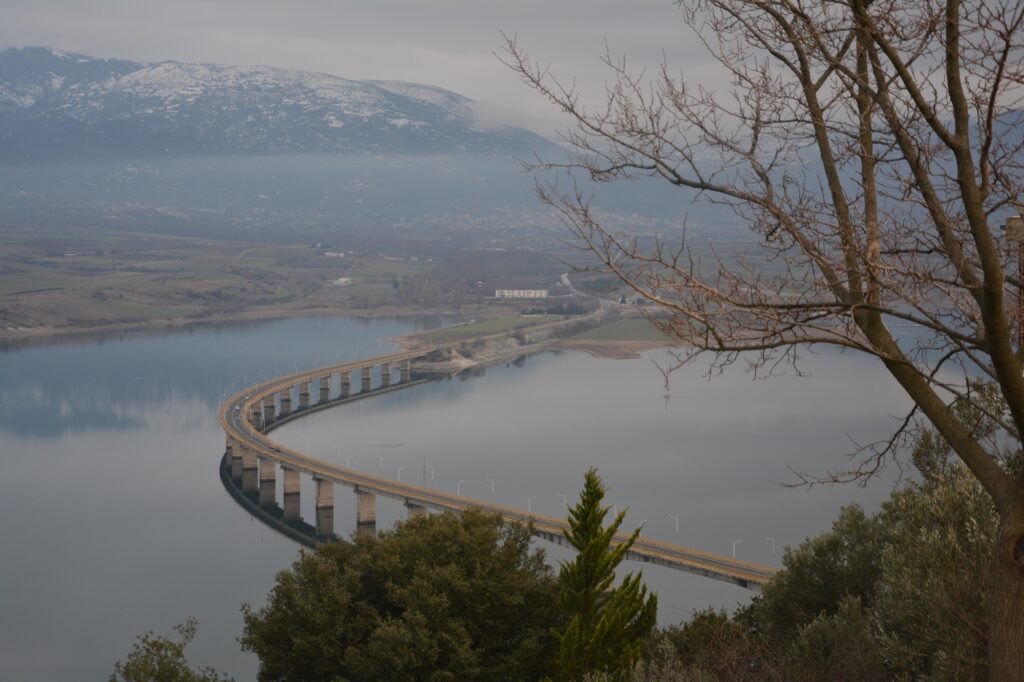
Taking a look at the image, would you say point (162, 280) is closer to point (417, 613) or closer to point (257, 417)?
point (257, 417)

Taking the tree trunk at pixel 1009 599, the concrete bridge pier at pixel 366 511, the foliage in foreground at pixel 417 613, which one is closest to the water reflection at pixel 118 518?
the concrete bridge pier at pixel 366 511

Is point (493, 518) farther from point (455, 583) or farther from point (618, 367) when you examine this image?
point (618, 367)

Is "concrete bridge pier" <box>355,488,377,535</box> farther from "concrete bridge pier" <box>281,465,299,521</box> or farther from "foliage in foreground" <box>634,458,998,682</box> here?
"foliage in foreground" <box>634,458,998,682</box>

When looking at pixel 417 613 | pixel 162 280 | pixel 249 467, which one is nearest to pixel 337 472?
pixel 249 467

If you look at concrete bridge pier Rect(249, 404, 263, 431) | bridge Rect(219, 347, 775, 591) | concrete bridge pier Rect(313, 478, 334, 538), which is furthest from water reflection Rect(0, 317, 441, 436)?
concrete bridge pier Rect(313, 478, 334, 538)

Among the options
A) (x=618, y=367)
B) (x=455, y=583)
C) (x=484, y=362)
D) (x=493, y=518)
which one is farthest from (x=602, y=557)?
(x=484, y=362)

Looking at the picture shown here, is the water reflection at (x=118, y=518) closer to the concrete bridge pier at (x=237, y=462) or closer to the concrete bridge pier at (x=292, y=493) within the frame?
the concrete bridge pier at (x=292, y=493)
